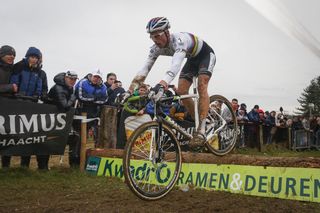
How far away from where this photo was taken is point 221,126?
7973 millimetres

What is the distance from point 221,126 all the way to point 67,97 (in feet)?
13.8

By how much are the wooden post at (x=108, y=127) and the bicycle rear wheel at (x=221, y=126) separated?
3.32 metres

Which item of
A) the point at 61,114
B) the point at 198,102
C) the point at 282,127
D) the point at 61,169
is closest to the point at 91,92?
the point at 61,114

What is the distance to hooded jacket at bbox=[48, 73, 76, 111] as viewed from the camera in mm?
9422

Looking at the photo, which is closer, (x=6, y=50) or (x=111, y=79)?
(x=6, y=50)

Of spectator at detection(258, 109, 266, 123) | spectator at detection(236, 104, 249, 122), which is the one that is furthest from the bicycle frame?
spectator at detection(258, 109, 266, 123)

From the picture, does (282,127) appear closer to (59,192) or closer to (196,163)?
(196,163)

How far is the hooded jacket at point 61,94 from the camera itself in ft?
30.9

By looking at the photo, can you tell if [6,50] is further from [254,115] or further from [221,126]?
[254,115]

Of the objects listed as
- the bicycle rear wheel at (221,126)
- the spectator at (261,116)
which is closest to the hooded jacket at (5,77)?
the bicycle rear wheel at (221,126)

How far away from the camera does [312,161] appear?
7129 millimetres

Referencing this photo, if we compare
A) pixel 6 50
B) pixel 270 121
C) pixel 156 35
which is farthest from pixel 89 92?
pixel 270 121

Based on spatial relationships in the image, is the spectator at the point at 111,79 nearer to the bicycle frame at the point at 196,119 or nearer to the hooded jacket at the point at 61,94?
the hooded jacket at the point at 61,94

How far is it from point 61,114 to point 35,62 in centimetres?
141
